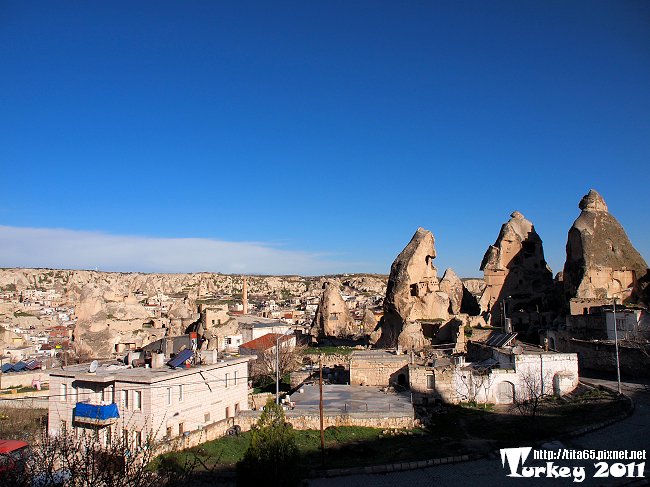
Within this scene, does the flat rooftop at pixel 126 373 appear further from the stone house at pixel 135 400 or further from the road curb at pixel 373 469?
the road curb at pixel 373 469

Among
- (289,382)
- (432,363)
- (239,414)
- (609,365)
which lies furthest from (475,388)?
(289,382)

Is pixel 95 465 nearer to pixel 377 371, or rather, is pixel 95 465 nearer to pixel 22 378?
pixel 377 371

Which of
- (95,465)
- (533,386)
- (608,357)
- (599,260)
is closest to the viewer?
(95,465)

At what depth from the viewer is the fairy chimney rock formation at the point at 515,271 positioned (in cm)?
4784

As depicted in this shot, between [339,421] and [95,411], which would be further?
[339,421]

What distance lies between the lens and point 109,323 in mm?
59219

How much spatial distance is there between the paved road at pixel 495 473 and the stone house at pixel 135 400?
7477 mm

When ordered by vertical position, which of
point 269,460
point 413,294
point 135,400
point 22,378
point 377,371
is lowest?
point 22,378

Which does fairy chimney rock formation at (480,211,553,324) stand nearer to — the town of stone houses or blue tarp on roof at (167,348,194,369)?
A: the town of stone houses

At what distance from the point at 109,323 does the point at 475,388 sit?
45898 millimetres

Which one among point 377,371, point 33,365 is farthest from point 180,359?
point 33,365

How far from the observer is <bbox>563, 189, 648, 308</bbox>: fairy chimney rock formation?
4203 centimetres

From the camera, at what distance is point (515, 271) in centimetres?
4831

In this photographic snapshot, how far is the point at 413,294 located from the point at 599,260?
15252mm
